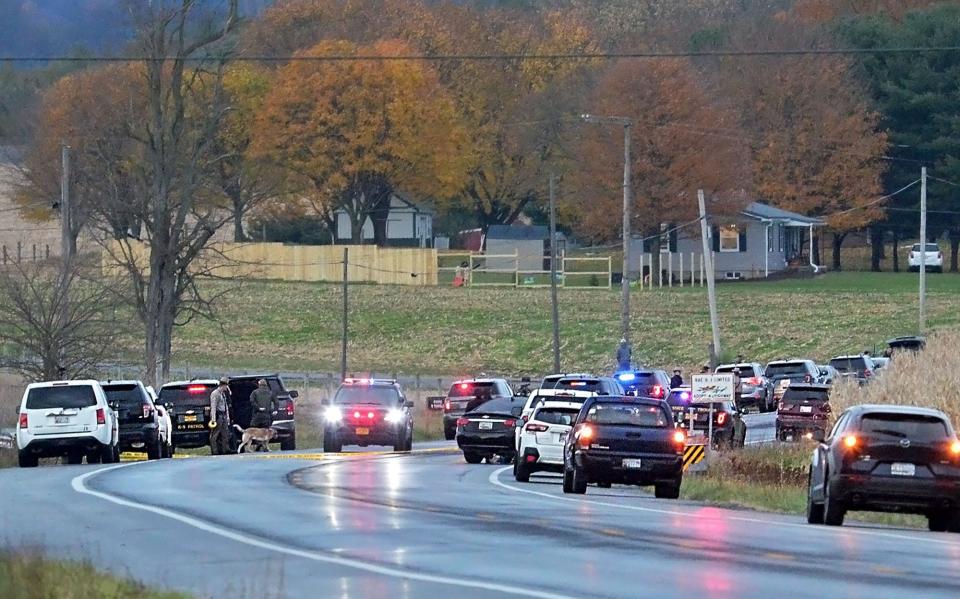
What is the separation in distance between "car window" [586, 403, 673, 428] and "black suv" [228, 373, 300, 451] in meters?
16.9

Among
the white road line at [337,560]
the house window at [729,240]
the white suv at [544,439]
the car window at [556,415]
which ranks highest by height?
the house window at [729,240]

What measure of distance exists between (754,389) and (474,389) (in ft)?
39.0

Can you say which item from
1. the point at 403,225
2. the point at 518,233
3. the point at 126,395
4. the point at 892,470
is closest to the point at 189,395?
the point at 126,395

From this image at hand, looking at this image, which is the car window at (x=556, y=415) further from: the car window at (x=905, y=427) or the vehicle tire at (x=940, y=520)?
the car window at (x=905, y=427)

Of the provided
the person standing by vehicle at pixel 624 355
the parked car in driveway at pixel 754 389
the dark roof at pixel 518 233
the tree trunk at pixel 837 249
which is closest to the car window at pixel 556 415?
the person standing by vehicle at pixel 624 355

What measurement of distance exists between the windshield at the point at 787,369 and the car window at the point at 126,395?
73.9 ft

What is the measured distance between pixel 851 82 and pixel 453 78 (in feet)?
84.5

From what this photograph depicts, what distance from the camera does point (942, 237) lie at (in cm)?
12044

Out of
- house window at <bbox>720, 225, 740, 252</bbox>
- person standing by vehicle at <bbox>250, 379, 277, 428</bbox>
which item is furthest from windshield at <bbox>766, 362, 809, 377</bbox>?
Result: house window at <bbox>720, 225, 740, 252</bbox>

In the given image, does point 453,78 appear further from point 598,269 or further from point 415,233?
point 598,269

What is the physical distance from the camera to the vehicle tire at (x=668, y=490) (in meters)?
28.2

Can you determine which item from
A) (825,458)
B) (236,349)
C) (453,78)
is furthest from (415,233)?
(825,458)

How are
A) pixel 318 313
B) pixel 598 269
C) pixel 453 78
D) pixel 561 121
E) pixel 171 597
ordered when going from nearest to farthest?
pixel 171 597 < pixel 318 313 < pixel 598 269 < pixel 561 121 < pixel 453 78

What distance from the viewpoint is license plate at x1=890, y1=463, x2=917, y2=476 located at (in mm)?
21828
